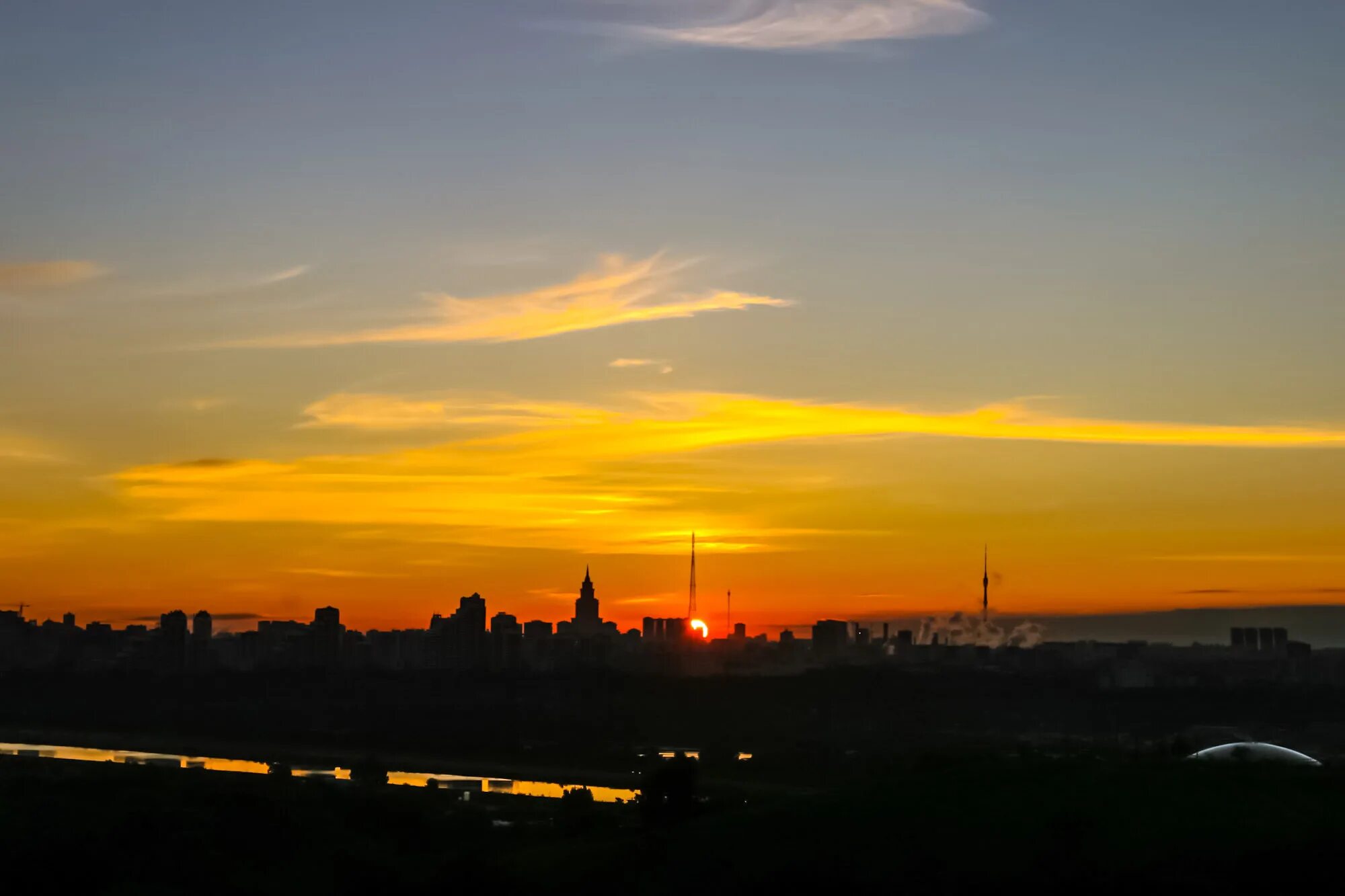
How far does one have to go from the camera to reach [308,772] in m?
125

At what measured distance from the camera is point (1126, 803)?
33438mm

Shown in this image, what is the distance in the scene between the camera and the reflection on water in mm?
106938

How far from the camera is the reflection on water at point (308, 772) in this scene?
106938 millimetres

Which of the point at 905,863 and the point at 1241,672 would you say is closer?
the point at 905,863

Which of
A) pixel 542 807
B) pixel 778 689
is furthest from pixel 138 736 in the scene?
pixel 542 807

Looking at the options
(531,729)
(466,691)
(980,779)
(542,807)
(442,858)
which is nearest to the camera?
(980,779)

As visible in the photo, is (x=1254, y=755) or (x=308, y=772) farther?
(x=308, y=772)

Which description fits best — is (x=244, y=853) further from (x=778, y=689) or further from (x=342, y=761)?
(x=778, y=689)

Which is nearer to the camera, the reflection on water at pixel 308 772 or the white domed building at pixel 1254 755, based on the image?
the white domed building at pixel 1254 755

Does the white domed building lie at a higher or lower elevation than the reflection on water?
higher

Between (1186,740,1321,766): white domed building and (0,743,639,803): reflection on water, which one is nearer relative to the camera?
(1186,740,1321,766): white domed building

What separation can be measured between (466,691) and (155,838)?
151 meters

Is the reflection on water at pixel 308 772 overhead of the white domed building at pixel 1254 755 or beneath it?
beneath

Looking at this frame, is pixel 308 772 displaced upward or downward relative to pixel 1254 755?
downward
